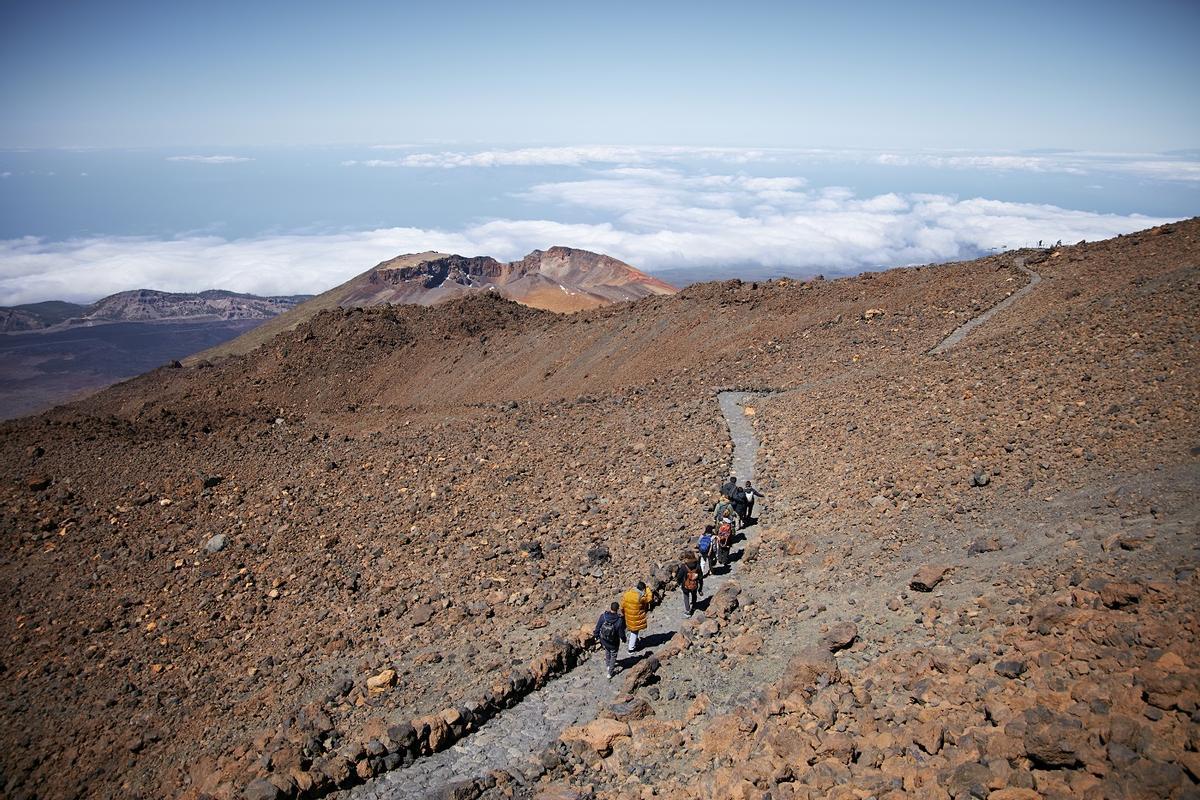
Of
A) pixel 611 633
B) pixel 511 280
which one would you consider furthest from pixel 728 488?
pixel 511 280

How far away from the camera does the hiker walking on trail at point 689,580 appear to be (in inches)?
371

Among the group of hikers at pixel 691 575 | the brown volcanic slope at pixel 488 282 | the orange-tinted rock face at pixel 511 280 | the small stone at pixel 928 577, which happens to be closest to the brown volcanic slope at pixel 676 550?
the small stone at pixel 928 577

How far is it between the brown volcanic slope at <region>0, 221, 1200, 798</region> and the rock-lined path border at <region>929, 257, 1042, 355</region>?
423mm

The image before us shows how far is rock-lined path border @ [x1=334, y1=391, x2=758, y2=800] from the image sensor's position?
710 cm

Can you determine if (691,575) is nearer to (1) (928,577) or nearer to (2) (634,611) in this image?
(2) (634,611)

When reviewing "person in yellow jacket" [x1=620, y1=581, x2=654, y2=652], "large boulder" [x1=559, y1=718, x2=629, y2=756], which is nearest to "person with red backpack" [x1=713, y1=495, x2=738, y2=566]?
"person in yellow jacket" [x1=620, y1=581, x2=654, y2=652]

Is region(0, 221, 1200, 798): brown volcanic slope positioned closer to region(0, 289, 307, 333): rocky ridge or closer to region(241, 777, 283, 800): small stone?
region(241, 777, 283, 800): small stone

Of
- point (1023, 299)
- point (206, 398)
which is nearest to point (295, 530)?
point (206, 398)

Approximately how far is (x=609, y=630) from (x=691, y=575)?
1555 mm

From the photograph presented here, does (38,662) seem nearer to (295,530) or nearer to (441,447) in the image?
(295,530)

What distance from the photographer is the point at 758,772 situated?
5879 mm

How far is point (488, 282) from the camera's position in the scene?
73.2 meters

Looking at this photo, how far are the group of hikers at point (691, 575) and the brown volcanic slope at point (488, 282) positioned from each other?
163 feet

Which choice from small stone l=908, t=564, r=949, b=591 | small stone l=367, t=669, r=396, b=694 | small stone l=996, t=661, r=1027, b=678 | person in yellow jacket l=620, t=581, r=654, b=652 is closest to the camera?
small stone l=996, t=661, r=1027, b=678
